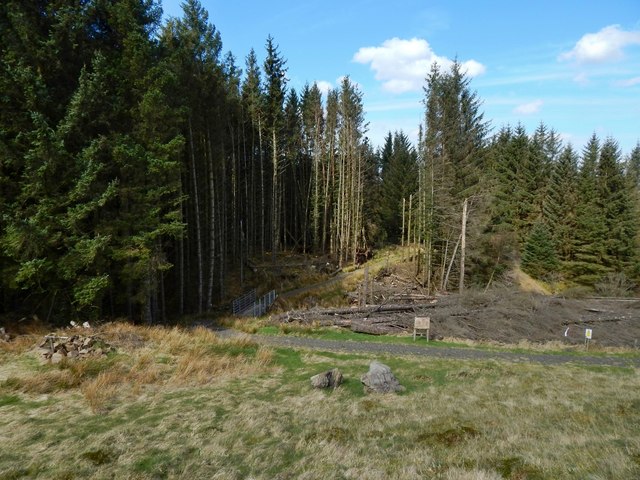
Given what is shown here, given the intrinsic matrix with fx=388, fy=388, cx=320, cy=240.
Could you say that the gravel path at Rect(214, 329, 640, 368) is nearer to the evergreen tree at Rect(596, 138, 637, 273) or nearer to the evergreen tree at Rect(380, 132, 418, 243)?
the evergreen tree at Rect(596, 138, 637, 273)

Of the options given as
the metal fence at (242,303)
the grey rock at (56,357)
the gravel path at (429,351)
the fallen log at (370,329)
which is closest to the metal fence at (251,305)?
the metal fence at (242,303)

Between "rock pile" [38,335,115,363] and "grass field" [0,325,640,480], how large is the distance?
1.50 feet

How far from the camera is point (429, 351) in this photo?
15570mm

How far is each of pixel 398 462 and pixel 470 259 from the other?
2901 centimetres

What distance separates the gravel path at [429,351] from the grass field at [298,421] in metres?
1.41

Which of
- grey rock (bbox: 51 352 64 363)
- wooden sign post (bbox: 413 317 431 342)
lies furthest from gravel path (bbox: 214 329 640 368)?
grey rock (bbox: 51 352 64 363)

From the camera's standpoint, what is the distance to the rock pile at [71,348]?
37.7 feet

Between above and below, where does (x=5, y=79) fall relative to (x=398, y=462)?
above

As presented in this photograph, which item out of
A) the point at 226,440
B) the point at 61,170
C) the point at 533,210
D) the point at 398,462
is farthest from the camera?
the point at 533,210

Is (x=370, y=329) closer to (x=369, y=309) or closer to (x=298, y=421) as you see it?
(x=369, y=309)

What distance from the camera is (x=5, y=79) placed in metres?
14.3

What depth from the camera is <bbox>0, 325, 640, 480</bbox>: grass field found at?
5.58 meters

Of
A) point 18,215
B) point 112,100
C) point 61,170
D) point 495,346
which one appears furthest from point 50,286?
point 495,346

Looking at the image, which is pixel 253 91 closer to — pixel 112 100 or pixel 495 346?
pixel 112 100
